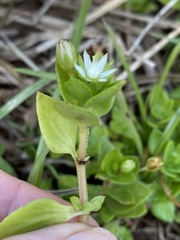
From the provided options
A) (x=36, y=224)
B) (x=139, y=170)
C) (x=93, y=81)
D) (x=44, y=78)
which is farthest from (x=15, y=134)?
(x=93, y=81)

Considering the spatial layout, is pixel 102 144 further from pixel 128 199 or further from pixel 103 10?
pixel 103 10

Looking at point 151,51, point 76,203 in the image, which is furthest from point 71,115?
point 151,51

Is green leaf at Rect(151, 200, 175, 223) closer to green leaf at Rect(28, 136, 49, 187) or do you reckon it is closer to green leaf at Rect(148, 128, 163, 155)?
green leaf at Rect(148, 128, 163, 155)

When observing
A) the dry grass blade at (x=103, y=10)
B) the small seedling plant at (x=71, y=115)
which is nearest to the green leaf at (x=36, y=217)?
the small seedling plant at (x=71, y=115)

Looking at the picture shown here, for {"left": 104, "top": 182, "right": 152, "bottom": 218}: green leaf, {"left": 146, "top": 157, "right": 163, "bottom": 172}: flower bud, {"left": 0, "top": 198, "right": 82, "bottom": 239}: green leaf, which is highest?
{"left": 0, "top": 198, "right": 82, "bottom": 239}: green leaf

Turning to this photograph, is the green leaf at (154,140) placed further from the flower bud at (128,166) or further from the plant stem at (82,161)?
the plant stem at (82,161)

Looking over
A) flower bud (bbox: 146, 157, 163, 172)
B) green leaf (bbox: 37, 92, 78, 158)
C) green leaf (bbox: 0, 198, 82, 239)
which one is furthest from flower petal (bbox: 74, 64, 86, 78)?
flower bud (bbox: 146, 157, 163, 172)
